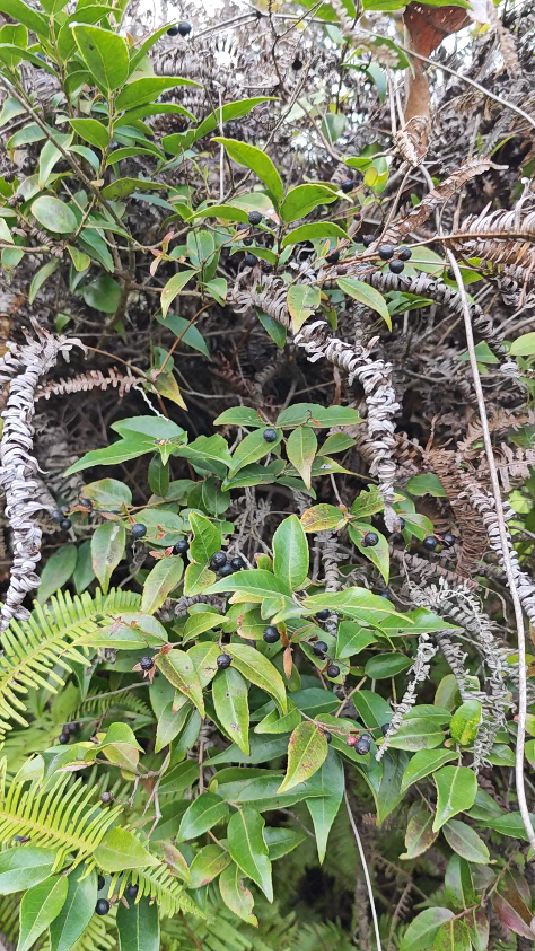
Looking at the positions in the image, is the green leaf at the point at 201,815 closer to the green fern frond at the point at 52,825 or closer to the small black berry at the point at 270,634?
the green fern frond at the point at 52,825

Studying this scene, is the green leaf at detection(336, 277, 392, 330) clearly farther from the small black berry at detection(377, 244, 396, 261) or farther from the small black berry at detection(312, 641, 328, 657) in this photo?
the small black berry at detection(312, 641, 328, 657)

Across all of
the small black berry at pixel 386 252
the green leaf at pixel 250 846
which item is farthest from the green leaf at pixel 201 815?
the small black berry at pixel 386 252

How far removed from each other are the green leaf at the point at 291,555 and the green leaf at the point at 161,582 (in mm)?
139

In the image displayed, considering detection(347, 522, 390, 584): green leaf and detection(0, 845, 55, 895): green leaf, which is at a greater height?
detection(347, 522, 390, 584): green leaf

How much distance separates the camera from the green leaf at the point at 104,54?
22.5 inches

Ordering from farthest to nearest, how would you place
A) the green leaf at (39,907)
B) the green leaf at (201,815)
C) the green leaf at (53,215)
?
the green leaf at (53,215) → the green leaf at (201,815) → the green leaf at (39,907)

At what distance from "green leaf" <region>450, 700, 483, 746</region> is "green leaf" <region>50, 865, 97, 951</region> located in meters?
0.41

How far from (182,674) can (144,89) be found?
66cm

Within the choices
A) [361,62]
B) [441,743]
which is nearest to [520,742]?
[441,743]

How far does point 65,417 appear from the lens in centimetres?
89

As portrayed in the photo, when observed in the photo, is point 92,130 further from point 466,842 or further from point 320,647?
point 466,842

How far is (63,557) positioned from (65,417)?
222mm

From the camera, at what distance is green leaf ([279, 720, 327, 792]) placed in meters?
0.57

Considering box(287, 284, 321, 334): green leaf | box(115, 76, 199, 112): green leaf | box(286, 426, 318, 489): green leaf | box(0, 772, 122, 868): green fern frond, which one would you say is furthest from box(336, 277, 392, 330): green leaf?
box(0, 772, 122, 868): green fern frond
